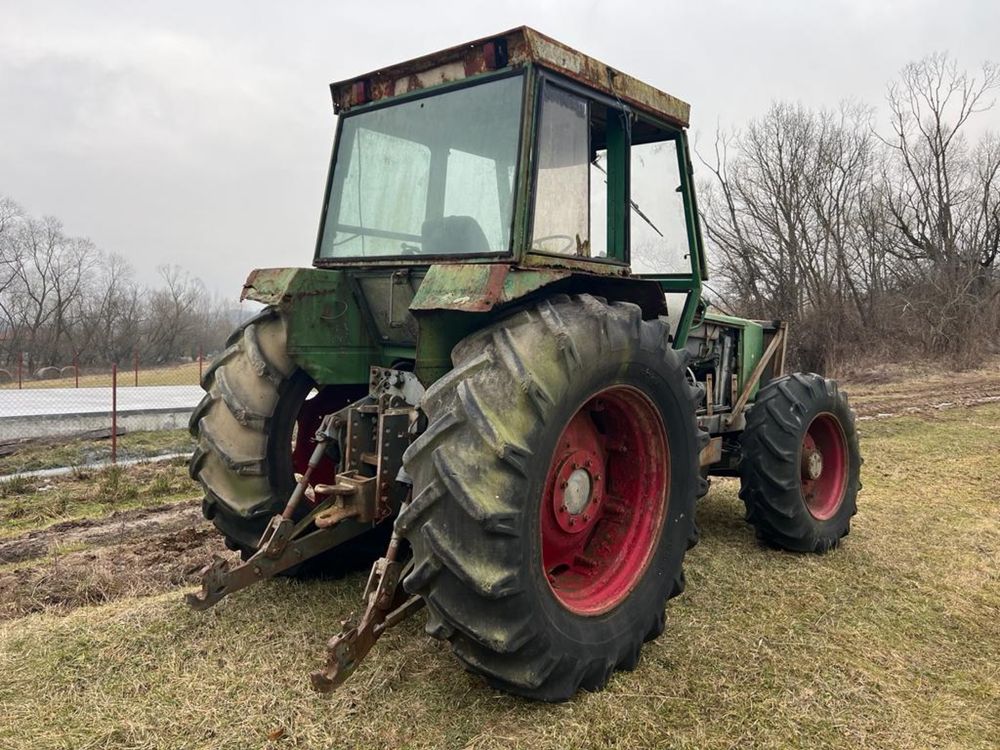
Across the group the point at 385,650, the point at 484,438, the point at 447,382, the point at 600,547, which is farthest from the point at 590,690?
the point at 447,382

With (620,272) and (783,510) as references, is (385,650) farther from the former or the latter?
(783,510)

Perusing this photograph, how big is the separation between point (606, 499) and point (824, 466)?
7.99 ft

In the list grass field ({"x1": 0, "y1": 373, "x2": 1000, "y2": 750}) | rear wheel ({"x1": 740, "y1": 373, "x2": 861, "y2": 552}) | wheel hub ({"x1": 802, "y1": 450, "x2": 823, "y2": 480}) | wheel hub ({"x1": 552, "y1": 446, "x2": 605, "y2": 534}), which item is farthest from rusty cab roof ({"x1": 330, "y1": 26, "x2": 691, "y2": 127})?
grass field ({"x1": 0, "y1": 373, "x2": 1000, "y2": 750})

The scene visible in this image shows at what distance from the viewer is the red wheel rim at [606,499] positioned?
2.78 metres

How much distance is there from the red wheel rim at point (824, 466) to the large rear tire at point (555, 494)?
1.86m

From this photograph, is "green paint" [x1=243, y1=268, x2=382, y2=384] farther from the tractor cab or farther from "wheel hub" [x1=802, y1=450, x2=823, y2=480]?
"wheel hub" [x1=802, y1=450, x2=823, y2=480]

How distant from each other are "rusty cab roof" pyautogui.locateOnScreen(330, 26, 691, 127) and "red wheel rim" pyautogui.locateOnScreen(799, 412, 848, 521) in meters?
2.19

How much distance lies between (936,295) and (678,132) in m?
22.6

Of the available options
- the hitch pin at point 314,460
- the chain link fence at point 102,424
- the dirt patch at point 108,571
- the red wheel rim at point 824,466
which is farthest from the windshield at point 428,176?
the chain link fence at point 102,424

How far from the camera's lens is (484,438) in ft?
7.37

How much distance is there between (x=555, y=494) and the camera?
2.74 metres

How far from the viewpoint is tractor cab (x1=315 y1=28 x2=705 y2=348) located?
112 inches

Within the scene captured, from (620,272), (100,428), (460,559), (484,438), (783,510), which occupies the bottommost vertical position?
(100,428)

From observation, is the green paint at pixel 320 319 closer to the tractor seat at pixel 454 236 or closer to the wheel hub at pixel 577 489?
the tractor seat at pixel 454 236
